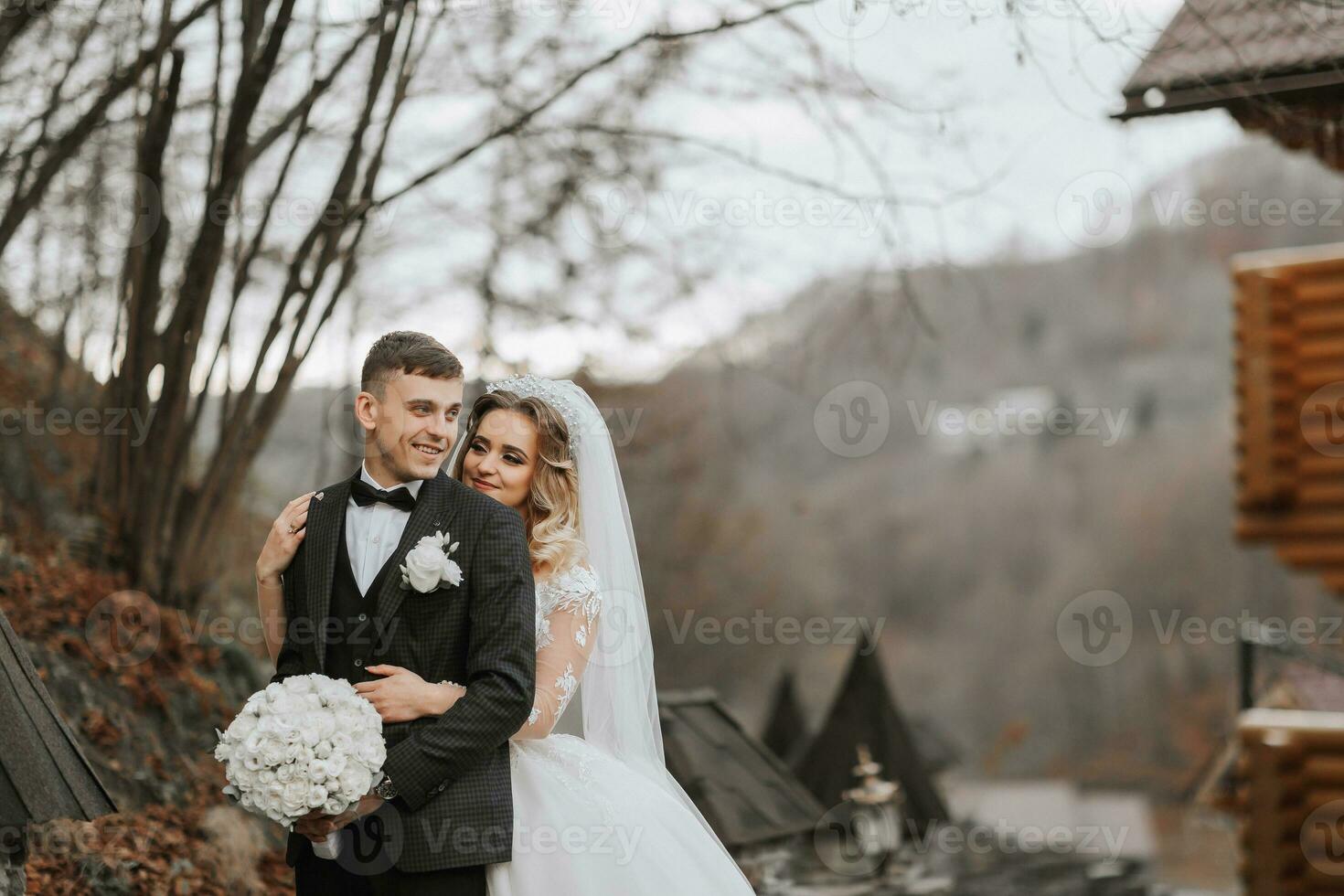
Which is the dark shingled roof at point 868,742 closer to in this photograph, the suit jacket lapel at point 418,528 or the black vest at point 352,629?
the suit jacket lapel at point 418,528

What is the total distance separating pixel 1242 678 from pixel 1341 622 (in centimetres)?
2096

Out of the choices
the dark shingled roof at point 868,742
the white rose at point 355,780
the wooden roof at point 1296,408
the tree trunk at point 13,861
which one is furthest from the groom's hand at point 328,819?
the wooden roof at point 1296,408

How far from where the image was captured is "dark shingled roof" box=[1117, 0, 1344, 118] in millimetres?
5680

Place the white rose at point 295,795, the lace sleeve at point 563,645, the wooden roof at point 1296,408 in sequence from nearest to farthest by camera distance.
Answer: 1. the white rose at point 295,795
2. the lace sleeve at point 563,645
3. the wooden roof at point 1296,408

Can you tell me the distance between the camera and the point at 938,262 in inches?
350

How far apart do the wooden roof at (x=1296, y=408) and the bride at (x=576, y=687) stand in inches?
400

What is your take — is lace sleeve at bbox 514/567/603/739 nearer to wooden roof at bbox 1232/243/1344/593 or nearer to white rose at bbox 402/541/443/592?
white rose at bbox 402/541/443/592

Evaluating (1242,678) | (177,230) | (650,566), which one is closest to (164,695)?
(177,230)

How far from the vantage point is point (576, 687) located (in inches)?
152

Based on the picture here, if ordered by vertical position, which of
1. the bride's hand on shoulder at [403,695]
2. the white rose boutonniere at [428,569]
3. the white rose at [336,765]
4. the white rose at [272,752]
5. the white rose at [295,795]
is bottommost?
the white rose at [295,795]

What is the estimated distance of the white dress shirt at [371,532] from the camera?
3.21 metres

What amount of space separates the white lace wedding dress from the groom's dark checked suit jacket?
22 centimetres

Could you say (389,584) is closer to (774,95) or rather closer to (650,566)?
(774,95)

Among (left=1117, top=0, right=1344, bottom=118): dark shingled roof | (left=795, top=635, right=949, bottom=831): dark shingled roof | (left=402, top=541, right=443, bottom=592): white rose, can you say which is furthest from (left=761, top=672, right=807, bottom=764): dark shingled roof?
(left=402, top=541, right=443, bottom=592): white rose
